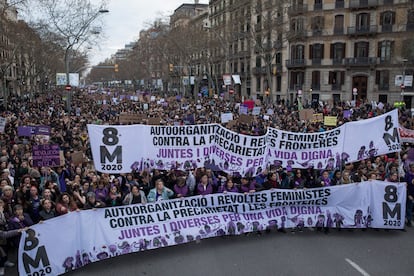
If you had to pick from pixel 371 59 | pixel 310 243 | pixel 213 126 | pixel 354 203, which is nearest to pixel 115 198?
pixel 213 126

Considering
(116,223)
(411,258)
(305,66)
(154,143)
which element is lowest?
(411,258)

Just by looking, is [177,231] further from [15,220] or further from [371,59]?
[371,59]

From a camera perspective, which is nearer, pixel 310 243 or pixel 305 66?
pixel 310 243

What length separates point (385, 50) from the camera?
1703 inches

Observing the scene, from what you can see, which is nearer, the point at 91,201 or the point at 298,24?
the point at 91,201

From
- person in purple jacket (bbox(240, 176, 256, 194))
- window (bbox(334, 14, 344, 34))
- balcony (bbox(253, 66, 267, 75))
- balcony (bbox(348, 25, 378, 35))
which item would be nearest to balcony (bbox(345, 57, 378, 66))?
balcony (bbox(348, 25, 378, 35))

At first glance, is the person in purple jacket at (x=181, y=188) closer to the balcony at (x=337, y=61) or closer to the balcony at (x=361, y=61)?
the balcony at (x=361, y=61)

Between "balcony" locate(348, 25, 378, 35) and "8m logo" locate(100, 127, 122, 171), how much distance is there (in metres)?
42.0

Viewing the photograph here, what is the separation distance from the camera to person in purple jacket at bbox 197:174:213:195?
324 inches

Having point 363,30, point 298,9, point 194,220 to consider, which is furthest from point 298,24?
point 194,220

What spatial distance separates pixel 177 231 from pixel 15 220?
9.14ft

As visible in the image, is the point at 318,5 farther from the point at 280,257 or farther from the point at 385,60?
the point at 280,257

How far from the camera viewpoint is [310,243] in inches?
308

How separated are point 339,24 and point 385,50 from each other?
19.2ft
